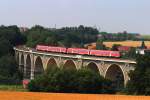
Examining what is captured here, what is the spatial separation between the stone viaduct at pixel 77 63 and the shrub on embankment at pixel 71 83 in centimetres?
1515

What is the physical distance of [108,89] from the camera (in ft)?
164

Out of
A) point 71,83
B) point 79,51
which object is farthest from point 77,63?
point 71,83

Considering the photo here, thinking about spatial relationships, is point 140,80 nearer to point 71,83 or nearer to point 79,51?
point 71,83

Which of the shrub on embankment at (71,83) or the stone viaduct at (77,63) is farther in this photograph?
the stone viaduct at (77,63)

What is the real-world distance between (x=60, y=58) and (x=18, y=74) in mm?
8228

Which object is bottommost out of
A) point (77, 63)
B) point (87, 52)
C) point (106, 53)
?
point (77, 63)

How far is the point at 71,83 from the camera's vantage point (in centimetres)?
4966

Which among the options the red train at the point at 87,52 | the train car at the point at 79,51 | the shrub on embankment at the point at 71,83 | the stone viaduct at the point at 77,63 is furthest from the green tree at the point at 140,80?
the train car at the point at 79,51

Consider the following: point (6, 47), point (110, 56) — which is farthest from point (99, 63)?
point (6, 47)

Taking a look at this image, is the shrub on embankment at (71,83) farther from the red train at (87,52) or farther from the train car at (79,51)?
the train car at (79,51)

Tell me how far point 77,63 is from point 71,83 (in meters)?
27.8

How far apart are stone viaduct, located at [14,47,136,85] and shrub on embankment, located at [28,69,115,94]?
49.7 ft

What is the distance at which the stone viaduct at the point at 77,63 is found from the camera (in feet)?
224

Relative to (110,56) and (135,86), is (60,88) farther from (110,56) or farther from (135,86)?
(110,56)
